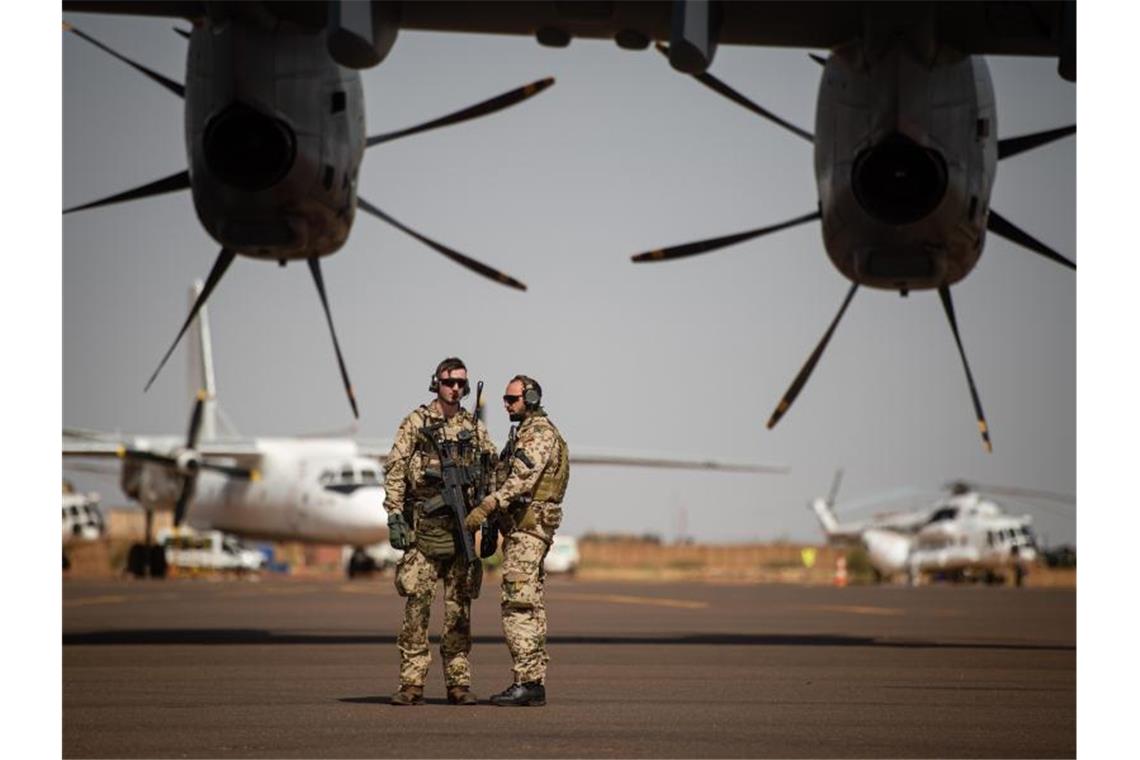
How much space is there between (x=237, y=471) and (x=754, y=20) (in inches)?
1335

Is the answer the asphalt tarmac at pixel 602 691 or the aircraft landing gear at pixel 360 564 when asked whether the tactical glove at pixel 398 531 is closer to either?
the asphalt tarmac at pixel 602 691

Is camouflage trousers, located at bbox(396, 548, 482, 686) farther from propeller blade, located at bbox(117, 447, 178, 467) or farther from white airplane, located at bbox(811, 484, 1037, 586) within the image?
white airplane, located at bbox(811, 484, 1037, 586)

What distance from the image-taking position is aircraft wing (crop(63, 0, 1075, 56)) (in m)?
11.7

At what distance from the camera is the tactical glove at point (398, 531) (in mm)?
9727

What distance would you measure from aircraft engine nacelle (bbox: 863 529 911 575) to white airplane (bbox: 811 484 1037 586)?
32mm

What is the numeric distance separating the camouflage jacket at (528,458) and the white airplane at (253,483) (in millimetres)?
29836

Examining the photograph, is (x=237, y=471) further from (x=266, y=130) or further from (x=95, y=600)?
(x=266, y=130)

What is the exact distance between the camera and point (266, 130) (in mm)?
12195

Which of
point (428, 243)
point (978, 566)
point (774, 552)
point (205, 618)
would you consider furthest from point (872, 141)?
point (774, 552)

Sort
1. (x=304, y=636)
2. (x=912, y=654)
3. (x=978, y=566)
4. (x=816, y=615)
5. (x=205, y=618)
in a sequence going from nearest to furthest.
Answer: (x=912, y=654), (x=304, y=636), (x=205, y=618), (x=816, y=615), (x=978, y=566)

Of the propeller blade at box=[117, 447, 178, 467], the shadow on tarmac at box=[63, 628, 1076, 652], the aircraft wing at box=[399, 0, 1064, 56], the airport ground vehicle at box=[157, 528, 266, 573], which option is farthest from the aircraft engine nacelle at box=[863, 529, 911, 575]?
the aircraft wing at box=[399, 0, 1064, 56]
